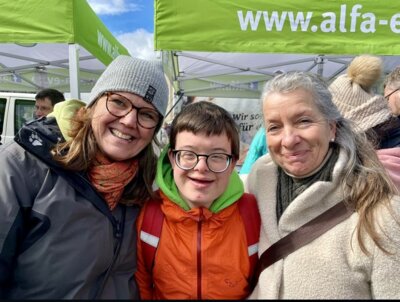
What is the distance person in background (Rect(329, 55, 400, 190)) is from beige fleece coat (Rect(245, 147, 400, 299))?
678mm

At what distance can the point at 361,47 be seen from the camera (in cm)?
308

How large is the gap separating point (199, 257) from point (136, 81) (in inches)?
32.0

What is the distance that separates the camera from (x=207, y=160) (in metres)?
1.59

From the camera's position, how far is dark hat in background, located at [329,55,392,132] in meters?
2.06

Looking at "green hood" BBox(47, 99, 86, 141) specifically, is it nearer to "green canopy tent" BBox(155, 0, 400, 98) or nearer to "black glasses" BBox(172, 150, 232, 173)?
"black glasses" BBox(172, 150, 232, 173)

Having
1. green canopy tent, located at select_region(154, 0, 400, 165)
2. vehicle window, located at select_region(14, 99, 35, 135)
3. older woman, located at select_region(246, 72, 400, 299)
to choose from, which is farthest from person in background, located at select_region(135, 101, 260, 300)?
vehicle window, located at select_region(14, 99, 35, 135)

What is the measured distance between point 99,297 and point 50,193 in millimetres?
460

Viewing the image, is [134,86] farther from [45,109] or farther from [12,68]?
[12,68]

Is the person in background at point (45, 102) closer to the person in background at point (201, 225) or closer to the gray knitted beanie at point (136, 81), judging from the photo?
the gray knitted beanie at point (136, 81)

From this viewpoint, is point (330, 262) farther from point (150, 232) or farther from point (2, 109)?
point (2, 109)

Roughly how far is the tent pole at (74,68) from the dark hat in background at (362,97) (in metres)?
2.21

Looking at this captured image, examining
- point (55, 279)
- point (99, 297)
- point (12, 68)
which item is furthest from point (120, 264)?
point (12, 68)

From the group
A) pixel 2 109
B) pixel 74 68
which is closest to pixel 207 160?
pixel 74 68

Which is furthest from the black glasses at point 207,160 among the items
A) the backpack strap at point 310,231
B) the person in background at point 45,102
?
the person in background at point 45,102
